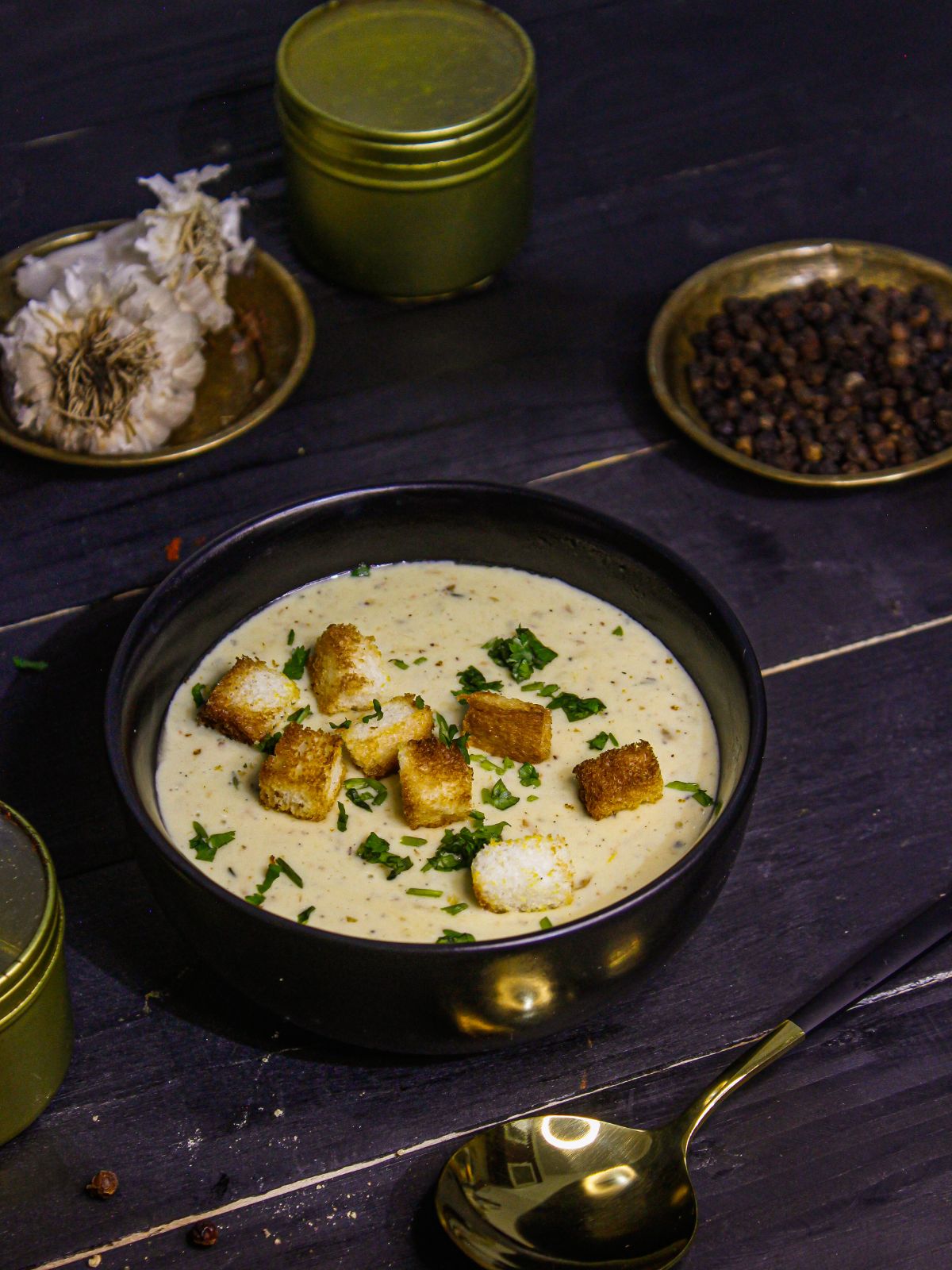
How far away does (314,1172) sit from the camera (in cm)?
168

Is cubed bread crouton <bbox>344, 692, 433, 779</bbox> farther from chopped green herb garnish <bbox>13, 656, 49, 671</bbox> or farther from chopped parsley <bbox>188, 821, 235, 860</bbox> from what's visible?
chopped green herb garnish <bbox>13, 656, 49, 671</bbox>

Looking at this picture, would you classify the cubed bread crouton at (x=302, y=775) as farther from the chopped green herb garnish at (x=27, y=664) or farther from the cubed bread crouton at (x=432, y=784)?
the chopped green herb garnish at (x=27, y=664)

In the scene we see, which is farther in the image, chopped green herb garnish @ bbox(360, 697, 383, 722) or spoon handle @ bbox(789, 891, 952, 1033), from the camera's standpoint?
chopped green herb garnish @ bbox(360, 697, 383, 722)

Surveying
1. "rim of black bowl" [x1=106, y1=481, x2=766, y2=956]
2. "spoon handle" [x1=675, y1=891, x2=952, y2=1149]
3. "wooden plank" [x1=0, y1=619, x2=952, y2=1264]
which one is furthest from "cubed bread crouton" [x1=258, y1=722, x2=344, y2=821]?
"spoon handle" [x1=675, y1=891, x2=952, y2=1149]

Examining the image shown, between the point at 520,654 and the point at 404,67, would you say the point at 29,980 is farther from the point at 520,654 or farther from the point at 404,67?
the point at 404,67

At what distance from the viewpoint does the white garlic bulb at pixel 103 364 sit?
2441 millimetres

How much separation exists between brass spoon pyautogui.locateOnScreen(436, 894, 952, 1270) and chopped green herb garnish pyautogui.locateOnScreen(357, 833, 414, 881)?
0.29 metres

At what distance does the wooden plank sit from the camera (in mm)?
1685

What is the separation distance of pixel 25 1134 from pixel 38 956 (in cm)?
26

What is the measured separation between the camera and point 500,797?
1.80m

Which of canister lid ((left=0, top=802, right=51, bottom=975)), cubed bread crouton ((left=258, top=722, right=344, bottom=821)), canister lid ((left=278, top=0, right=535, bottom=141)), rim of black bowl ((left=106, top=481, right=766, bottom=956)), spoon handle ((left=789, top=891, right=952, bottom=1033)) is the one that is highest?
canister lid ((left=278, top=0, right=535, bottom=141))

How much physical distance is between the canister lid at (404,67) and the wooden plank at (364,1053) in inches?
45.6

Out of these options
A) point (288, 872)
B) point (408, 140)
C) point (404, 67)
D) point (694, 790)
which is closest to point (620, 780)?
point (694, 790)

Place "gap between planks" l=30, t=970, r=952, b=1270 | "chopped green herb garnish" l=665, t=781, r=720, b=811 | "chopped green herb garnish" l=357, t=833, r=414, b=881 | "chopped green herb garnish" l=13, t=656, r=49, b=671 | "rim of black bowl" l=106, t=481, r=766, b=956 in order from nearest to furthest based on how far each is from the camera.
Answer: "rim of black bowl" l=106, t=481, r=766, b=956 < "gap between planks" l=30, t=970, r=952, b=1270 < "chopped green herb garnish" l=357, t=833, r=414, b=881 < "chopped green herb garnish" l=665, t=781, r=720, b=811 < "chopped green herb garnish" l=13, t=656, r=49, b=671
